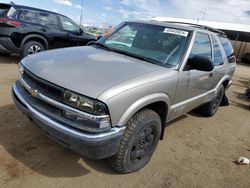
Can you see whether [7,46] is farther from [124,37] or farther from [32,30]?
[124,37]

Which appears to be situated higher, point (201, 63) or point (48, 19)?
point (201, 63)

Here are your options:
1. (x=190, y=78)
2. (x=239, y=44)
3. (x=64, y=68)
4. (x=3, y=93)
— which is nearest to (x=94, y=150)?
(x=64, y=68)

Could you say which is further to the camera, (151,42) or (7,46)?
(7,46)

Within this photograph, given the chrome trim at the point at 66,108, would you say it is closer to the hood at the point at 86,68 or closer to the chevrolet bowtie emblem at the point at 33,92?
the chevrolet bowtie emblem at the point at 33,92

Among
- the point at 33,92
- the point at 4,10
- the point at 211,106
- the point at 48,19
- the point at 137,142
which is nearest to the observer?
the point at 33,92

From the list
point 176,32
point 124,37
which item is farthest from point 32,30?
point 176,32

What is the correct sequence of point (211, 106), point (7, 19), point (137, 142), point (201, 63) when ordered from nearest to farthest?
point (137, 142) → point (201, 63) → point (211, 106) → point (7, 19)

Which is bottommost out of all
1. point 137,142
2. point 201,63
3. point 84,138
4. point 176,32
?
point 137,142

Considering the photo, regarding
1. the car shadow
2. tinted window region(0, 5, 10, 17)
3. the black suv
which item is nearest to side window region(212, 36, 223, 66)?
the car shadow

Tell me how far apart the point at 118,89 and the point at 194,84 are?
177 cm

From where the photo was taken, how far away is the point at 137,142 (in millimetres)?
3035

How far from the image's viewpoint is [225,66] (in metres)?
5.19

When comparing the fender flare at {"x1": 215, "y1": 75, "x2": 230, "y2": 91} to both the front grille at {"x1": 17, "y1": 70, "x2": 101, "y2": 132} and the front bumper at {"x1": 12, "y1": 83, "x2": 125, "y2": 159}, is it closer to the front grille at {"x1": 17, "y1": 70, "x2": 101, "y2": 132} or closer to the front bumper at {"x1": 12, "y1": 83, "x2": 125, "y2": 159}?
the front bumper at {"x1": 12, "y1": 83, "x2": 125, "y2": 159}

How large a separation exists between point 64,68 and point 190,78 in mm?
1825
